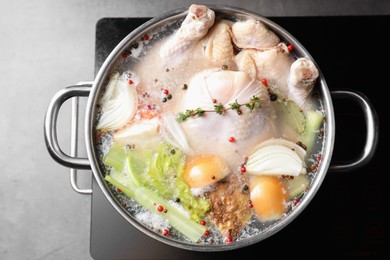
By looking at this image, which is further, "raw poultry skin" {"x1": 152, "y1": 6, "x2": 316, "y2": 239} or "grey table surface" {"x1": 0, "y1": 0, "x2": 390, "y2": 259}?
"grey table surface" {"x1": 0, "y1": 0, "x2": 390, "y2": 259}

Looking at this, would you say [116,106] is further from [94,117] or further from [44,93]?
[44,93]

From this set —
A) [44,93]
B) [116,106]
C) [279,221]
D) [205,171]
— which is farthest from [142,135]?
[44,93]

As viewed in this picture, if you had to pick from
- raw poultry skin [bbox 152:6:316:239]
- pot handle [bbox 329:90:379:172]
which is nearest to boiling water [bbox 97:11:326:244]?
raw poultry skin [bbox 152:6:316:239]

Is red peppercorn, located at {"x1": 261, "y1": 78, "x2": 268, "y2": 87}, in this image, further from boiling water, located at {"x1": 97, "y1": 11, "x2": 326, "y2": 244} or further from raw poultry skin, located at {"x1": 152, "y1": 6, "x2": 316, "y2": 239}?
boiling water, located at {"x1": 97, "y1": 11, "x2": 326, "y2": 244}

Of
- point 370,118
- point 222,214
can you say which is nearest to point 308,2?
point 370,118

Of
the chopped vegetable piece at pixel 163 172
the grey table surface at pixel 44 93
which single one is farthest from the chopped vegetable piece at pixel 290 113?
the grey table surface at pixel 44 93

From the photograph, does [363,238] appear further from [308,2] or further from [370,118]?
[308,2]
